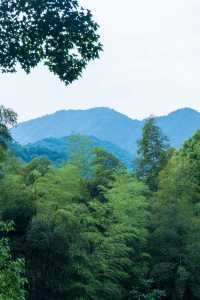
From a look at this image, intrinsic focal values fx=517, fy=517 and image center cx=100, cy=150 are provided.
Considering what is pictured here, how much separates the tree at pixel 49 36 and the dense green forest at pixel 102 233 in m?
7.41

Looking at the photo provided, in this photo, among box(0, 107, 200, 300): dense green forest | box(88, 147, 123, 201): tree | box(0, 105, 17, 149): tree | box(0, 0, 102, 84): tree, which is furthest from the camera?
box(88, 147, 123, 201): tree

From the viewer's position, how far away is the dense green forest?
627 inches

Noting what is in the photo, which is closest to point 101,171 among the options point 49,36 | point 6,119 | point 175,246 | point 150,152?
point 150,152

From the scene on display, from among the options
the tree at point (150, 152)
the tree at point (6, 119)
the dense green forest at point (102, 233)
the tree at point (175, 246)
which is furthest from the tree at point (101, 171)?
the tree at point (6, 119)

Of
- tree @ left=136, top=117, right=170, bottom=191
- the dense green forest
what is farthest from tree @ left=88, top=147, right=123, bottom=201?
tree @ left=136, top=117, right=170, bottom=191

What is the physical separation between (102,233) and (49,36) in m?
15.6

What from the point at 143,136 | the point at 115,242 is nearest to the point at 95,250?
the point at 115,242

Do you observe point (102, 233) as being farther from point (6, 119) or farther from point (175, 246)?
point (6, 119)

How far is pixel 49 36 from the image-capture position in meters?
5.23

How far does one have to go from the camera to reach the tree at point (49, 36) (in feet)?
16.4

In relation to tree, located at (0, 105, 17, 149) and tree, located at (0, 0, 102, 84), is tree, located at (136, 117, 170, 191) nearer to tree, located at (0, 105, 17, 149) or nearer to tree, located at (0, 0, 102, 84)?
tree, located at (0, 105, 17, 149)

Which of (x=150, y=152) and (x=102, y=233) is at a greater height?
(x=150, y=152)

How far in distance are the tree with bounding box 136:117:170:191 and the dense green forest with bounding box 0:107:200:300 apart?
4.23 metres

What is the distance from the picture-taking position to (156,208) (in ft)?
74.3
